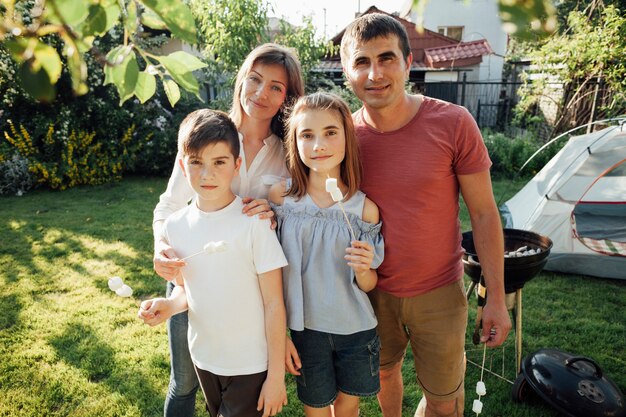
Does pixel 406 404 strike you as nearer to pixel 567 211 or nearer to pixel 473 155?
pixel 473 155

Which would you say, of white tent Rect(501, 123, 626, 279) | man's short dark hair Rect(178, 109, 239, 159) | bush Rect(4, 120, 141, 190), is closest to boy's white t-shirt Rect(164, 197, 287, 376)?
man's short dark hair Rect(178, 109, 239, 159)

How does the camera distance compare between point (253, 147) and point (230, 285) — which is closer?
point (230, 285)

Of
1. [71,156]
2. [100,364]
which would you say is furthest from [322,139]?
[71,156]

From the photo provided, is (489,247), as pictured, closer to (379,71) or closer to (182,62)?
→ (379,71)

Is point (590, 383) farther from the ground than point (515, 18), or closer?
closer

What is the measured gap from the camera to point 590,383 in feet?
7.92

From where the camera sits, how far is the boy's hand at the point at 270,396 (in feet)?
5.59

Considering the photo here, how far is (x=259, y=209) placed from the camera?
5.63 ft

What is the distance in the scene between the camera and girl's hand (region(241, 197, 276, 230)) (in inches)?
67.1

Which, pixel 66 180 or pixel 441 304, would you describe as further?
pixel 66 180

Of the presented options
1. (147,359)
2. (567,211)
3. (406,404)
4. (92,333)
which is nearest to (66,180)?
(92,333)

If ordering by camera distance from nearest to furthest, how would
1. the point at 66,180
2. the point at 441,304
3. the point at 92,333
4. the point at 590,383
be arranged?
1. the point at 441,304
2. the point at 590,383
3. the point at 92,333
4. the point at 66,180

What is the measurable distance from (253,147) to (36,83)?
4.64ft

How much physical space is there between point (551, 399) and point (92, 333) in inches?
130
